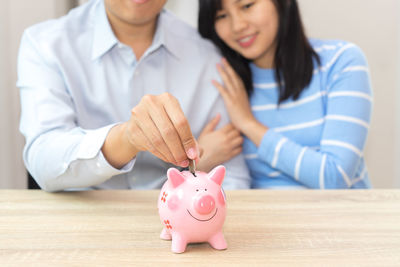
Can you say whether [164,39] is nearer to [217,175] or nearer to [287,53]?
[287,53]

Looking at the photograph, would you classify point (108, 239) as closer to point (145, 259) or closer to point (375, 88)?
point (145, 259)

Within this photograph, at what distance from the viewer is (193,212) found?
26.9 inches

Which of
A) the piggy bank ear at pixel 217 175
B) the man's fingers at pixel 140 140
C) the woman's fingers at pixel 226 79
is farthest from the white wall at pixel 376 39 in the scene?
the piggy bank ear at pixel 217 175

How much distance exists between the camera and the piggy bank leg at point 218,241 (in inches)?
27.0

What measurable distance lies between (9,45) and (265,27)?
1075mm

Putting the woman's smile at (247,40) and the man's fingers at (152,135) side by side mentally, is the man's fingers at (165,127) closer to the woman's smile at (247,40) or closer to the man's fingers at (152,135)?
the man's fingers at (152,135)

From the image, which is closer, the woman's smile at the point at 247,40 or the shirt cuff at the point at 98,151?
the shirt cuff at the point at 98,151

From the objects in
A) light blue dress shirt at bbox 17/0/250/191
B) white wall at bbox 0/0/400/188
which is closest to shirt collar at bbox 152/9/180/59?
light blue dress shirt at bbox 17/0/250/191

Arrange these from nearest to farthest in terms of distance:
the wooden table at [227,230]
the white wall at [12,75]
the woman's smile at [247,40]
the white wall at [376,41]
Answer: the wooden table at [227,230]
the woman's smile at [247,40]
the white wall at [12,75]
the white wall at [376,41]

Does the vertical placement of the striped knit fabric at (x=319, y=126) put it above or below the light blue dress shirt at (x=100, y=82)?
below

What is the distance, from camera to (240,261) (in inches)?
25.2

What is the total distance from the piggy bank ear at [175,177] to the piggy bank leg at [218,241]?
0.33 ft

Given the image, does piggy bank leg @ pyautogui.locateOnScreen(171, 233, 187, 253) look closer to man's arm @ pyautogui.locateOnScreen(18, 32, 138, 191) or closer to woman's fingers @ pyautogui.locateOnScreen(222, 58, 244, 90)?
man's arm @ pyautogui.locateOnScreen(18, 32, 138, 191)

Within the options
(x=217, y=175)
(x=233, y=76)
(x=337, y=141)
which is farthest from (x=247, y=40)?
(x=217, y=175)
